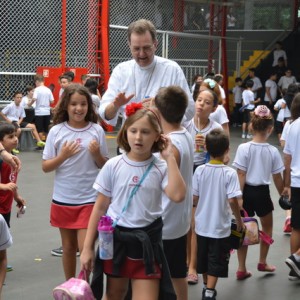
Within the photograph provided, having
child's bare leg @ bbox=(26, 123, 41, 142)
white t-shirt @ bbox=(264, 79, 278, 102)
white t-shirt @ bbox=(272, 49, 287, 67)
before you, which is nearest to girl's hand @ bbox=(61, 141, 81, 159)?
child's bare leg @ bbox=(26, 123, 41, 142)

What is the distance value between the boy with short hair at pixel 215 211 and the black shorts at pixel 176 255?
885 mm

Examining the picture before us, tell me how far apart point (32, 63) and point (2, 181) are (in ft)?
42.0

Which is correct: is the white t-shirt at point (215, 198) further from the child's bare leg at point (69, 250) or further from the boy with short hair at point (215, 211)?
the child's bare leg at point (69, 250)

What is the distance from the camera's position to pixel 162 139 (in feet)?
13.1

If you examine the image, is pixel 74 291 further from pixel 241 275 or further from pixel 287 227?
pixel 287 227

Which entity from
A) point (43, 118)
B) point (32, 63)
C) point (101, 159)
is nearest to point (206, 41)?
point (32, 63)

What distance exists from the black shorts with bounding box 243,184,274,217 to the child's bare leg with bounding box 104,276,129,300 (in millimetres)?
2535

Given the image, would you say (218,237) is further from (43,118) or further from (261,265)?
(43,118)

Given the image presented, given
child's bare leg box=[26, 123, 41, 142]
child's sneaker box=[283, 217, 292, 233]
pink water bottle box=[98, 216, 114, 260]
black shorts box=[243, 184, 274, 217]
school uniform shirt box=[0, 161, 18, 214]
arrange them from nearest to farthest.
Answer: pink water bottle box=[98, 216, 114, 260], school uniform shirt box=[0, 161, 18, 214], black shorts box=[243, 184, 274, 217], child's sneaker box=[283, 217, 292, 233], child's bare leg box=[26, 123, 41, 142]

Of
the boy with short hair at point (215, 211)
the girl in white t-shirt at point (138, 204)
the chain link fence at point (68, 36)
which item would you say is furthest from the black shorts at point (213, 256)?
the chain link fence at point (68, 36)

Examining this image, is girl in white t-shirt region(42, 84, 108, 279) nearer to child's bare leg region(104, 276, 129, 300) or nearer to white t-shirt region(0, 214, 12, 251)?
white t-shirt region(0, 214, 12, 251)

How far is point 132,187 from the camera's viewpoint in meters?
3.93

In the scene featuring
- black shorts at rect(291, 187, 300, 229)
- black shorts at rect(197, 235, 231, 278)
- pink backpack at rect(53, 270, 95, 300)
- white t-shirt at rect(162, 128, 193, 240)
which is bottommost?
black shorts at rect(197, 235, 231, 278)

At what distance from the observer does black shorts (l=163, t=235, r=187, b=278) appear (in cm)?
449
